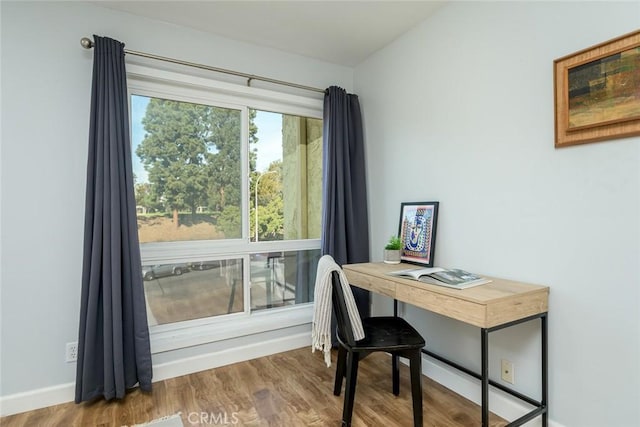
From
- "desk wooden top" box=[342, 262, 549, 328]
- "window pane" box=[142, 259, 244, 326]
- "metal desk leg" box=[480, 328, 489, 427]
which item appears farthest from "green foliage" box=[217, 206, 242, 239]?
"metal desk leg" box=[480, 328, 489, 427]

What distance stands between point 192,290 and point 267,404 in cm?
104

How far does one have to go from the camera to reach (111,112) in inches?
81.4

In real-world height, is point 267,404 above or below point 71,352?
below

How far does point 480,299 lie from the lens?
1.48m

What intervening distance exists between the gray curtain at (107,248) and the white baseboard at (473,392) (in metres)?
2.00

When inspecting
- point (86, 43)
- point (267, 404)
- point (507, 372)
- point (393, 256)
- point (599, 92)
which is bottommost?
point (267, 404)

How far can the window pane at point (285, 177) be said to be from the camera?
286 centimetres

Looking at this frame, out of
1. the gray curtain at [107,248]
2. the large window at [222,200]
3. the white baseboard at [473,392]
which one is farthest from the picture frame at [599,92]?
the gray curtain at [107,248]

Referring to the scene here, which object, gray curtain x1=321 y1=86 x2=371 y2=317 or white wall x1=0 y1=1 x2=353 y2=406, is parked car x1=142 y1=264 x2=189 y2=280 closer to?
white wall x1=0 y1=1 x2=353 y2=406

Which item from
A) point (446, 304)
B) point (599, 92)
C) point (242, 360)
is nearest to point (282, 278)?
point (242, 360)

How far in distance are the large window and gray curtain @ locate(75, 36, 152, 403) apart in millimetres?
284

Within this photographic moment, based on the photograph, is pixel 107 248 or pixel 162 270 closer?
pixel 107 248

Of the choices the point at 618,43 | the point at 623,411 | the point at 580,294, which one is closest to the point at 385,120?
the point at 618,43

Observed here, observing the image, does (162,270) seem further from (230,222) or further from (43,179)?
(43,179)
